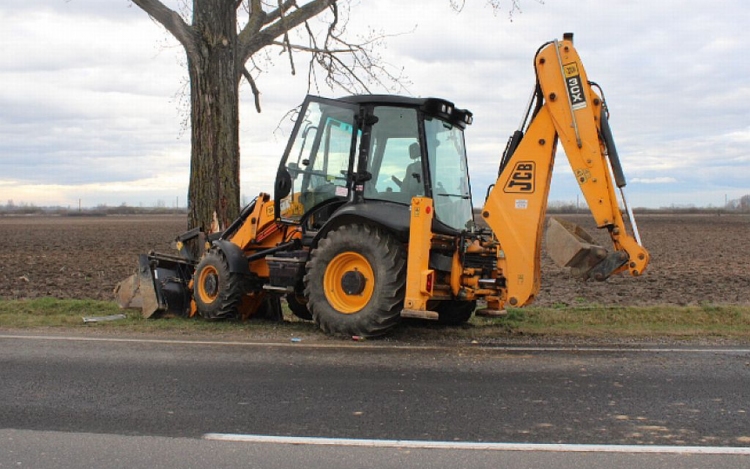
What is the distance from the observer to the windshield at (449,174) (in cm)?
895

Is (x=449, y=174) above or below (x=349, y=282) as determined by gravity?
above

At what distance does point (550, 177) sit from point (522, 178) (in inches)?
13.0

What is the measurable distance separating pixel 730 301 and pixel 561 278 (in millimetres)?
4547

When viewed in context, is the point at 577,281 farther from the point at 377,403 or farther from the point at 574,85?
the point at 377,403

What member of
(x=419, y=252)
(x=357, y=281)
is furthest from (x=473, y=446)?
(x=357, y=281)

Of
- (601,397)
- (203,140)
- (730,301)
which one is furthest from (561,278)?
(601,397)

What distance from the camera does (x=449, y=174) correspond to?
9.32 meters

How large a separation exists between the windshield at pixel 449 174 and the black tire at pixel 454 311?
1.13m

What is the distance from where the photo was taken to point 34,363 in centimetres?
716

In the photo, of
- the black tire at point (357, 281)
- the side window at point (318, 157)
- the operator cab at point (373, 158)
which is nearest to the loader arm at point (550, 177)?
the operator cab at point (373, 158)

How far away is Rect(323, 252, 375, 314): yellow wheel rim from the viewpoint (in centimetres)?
878

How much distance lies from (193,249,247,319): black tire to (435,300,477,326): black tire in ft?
8.56

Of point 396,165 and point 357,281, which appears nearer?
point 357,281

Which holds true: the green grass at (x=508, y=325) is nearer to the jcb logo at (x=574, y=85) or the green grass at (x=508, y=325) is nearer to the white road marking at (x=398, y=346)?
the white road marking at (x=398, y=346)
